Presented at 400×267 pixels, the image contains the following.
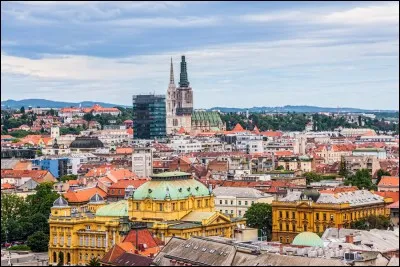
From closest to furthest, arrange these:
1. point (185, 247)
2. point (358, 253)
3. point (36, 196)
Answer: point (358, 253) → point (185, 247) → point (36, 196)

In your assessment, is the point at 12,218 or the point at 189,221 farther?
the point at 12,218

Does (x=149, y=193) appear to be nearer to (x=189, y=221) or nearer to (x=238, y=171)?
(x=189, y=221)

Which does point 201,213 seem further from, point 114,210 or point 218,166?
point 218,166

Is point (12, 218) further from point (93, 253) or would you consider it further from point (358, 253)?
point (358, 253)

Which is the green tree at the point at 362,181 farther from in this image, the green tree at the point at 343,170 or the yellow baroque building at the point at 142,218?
the yellow baroque building at the point at 142,218

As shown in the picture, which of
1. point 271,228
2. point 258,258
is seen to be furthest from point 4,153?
point 258,258


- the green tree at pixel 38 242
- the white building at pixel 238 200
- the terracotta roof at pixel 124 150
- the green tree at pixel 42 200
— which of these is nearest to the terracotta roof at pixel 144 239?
the green tree at pixel 38 242

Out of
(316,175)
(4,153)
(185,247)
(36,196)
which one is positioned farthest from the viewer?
(4,153)

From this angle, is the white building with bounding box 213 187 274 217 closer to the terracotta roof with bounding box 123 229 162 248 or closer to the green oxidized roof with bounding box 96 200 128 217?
the green oxidized roof with bounding box 96 200 128 217
